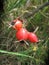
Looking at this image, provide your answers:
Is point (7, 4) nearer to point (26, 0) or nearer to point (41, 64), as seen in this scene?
point (26, 0)

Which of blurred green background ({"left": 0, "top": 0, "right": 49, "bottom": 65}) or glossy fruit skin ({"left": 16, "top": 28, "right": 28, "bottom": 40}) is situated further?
blurred green background ({"left": 0, "top": 0, "right": 49, "bottom": 65})

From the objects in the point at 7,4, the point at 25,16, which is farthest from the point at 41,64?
the point at 7,4

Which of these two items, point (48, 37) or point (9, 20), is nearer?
point (9, 20)

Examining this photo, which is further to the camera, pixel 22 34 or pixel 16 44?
pixel 16 44

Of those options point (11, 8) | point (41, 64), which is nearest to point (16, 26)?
point (11, 8)

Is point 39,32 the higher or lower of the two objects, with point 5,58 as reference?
higher

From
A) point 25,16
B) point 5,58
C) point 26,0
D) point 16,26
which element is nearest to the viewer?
point 16,26

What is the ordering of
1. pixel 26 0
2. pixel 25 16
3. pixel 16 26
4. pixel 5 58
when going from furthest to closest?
pixel 26 0 < pixel 25 16 < pixel 5 58 < pixel 16 26

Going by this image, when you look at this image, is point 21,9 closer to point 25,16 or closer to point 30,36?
point 25,16

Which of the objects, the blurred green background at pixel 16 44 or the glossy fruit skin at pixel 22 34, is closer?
the glossy fruit skin at pixel 22 34

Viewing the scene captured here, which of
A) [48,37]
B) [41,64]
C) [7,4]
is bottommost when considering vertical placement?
[41,64]
